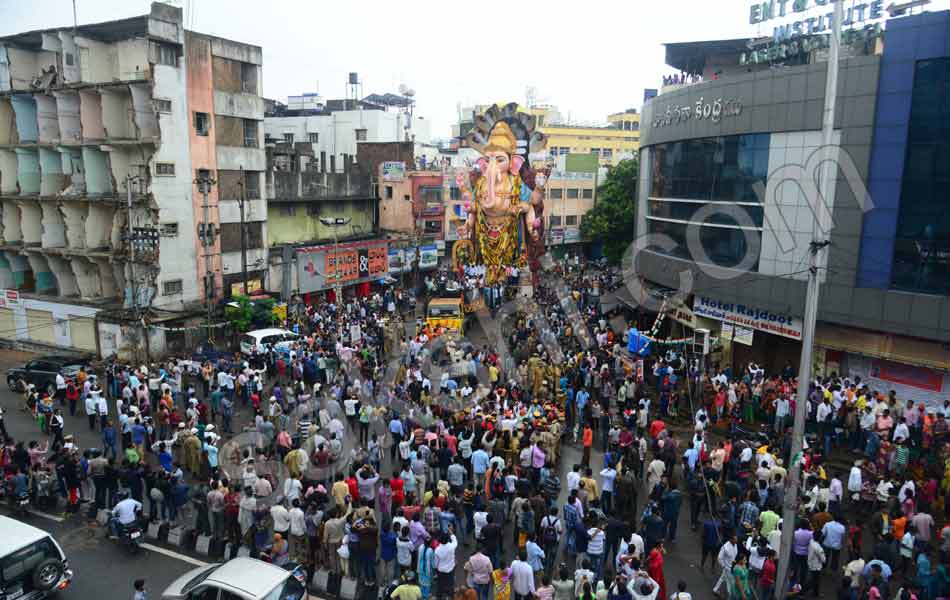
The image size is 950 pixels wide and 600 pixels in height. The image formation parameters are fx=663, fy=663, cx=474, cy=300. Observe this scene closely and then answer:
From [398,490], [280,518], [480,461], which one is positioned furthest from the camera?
[480,461]

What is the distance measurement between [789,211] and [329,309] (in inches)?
786

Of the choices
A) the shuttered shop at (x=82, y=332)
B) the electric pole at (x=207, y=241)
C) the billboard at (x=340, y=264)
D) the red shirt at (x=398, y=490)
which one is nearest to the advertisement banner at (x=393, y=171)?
the billboard at (x=340, y=264)

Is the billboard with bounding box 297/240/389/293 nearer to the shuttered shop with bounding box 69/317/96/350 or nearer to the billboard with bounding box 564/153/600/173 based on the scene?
the shuttered shop with bounding box 69/317/96/350

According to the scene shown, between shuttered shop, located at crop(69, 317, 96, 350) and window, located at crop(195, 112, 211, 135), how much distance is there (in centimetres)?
915

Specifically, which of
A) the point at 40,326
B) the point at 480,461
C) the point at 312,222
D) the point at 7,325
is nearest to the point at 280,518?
the point at 480,461

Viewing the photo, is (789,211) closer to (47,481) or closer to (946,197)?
(946,197)

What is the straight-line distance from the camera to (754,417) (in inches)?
710

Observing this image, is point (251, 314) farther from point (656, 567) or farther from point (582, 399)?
point (656, 567)

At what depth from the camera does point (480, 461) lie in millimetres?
12875

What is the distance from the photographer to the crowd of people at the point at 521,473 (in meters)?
10.2

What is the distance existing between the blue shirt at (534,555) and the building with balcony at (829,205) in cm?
922

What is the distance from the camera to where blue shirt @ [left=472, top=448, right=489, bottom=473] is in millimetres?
12852

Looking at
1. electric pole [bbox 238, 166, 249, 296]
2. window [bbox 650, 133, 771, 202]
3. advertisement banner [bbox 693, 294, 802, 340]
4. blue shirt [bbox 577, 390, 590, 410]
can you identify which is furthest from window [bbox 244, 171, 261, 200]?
blue shirt [bbox 577, 390, 590, 410]

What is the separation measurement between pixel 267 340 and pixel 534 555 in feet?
54.8
